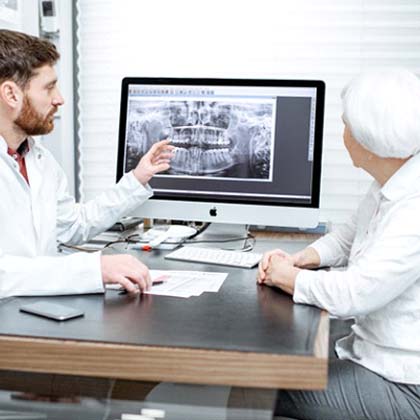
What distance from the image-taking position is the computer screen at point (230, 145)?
6.04 feet

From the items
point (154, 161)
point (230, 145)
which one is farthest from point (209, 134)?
point (154, 161)

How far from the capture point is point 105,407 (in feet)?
3.44

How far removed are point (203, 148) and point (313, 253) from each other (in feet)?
1.89

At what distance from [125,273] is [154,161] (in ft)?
2.42

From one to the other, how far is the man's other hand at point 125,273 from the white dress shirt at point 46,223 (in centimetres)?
2

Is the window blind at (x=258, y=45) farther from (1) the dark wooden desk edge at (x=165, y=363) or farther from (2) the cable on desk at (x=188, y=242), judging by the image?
(1) the dark wooden desk edge at (x=165, y=363)

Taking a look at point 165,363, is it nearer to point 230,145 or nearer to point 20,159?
point 20,159

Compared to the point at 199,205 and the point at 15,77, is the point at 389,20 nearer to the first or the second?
the point at 199,205

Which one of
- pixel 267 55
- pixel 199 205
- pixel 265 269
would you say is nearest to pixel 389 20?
pixel 267 55

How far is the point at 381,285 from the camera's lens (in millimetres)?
1111

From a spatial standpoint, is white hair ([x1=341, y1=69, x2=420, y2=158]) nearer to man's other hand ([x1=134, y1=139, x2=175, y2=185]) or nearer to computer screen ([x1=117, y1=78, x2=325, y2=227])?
computer screen ([x1=117, y1=78, x2=325, y2=227])

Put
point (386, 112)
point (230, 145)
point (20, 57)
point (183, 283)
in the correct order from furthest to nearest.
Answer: point (230, 145) → point (20, 57) → point (183, 283) → point (386, 112)

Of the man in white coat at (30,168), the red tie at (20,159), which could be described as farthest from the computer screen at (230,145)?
the red tie at (20,159)

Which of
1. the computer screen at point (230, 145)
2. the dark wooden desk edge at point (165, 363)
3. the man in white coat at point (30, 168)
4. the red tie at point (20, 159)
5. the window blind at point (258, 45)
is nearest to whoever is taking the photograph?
the dark wooden desk edge at point (165, 363)
